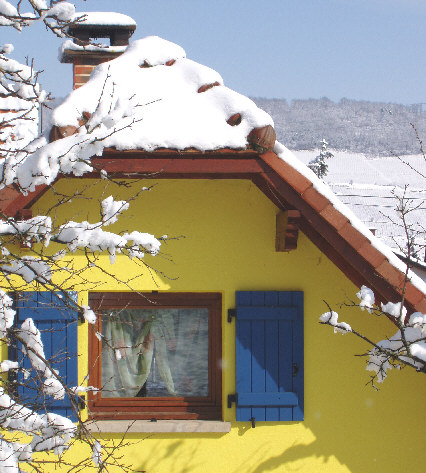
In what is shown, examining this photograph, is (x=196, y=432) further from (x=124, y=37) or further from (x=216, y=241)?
(x=124, y=37)

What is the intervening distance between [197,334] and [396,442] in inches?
67.3

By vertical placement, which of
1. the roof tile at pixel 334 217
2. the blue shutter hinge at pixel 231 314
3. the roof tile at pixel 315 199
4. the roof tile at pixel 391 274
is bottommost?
the blue shutter hinge at pixel 231 314

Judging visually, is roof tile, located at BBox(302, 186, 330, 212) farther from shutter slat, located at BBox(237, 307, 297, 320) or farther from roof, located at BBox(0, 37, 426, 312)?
shutter slat, located at BBox(237, 307, 297, 320)

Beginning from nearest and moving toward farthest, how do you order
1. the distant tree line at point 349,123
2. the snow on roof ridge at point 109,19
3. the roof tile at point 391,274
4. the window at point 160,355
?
the roof tile at point 391,274, the window at point 160,355, the snow on roof ridge at point 109,19, the distant tree line at point 349,123

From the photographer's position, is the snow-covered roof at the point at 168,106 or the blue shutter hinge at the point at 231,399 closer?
the snow-covered roof at the point at 168,106

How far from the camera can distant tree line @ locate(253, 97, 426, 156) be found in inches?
3182

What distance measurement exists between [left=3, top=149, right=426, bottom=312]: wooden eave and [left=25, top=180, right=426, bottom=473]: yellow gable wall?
49 centimetres

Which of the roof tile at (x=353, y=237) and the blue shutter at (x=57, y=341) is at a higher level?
the roof tile at (x=353, y=237)

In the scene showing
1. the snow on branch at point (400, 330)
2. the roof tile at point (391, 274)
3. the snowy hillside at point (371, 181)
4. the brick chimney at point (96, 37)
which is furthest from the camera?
the snowy hillside at point (371, 181)

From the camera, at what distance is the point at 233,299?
5.11 metres

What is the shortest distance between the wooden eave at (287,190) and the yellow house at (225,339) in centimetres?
22

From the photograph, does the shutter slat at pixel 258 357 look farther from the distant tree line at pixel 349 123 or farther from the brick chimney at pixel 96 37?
the distant tree line at pixel 349 123

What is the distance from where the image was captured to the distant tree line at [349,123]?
265ft

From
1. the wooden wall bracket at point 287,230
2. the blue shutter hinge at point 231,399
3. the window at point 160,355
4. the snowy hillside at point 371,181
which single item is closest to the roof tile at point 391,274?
the wooden wall bracket at point 287,230
